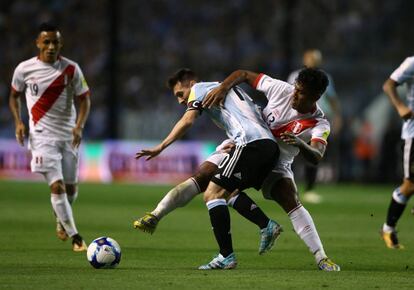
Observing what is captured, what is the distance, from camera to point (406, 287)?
24.0ft

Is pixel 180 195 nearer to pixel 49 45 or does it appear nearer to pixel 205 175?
pixel 205 175

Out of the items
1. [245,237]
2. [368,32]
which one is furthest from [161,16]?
[245,237]

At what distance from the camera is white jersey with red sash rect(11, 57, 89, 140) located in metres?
10.7

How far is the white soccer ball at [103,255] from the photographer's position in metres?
8.30

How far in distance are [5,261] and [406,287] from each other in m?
3.41

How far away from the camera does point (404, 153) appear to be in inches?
438

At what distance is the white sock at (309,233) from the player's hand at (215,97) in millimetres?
1145

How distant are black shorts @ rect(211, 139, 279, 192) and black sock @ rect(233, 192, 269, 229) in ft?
1.39

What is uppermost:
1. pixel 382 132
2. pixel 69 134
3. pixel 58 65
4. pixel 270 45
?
pixel 58 65

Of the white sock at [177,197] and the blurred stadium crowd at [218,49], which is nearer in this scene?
the white sock at [177,197]

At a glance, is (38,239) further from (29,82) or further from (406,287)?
(406,287)

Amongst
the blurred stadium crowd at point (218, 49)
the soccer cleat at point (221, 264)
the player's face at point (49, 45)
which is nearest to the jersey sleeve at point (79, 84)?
the player's face at point (49, 45)

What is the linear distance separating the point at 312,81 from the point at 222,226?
137 cm

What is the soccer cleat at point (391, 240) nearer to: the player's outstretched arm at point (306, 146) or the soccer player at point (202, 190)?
the soccer player at point (202, 190)
